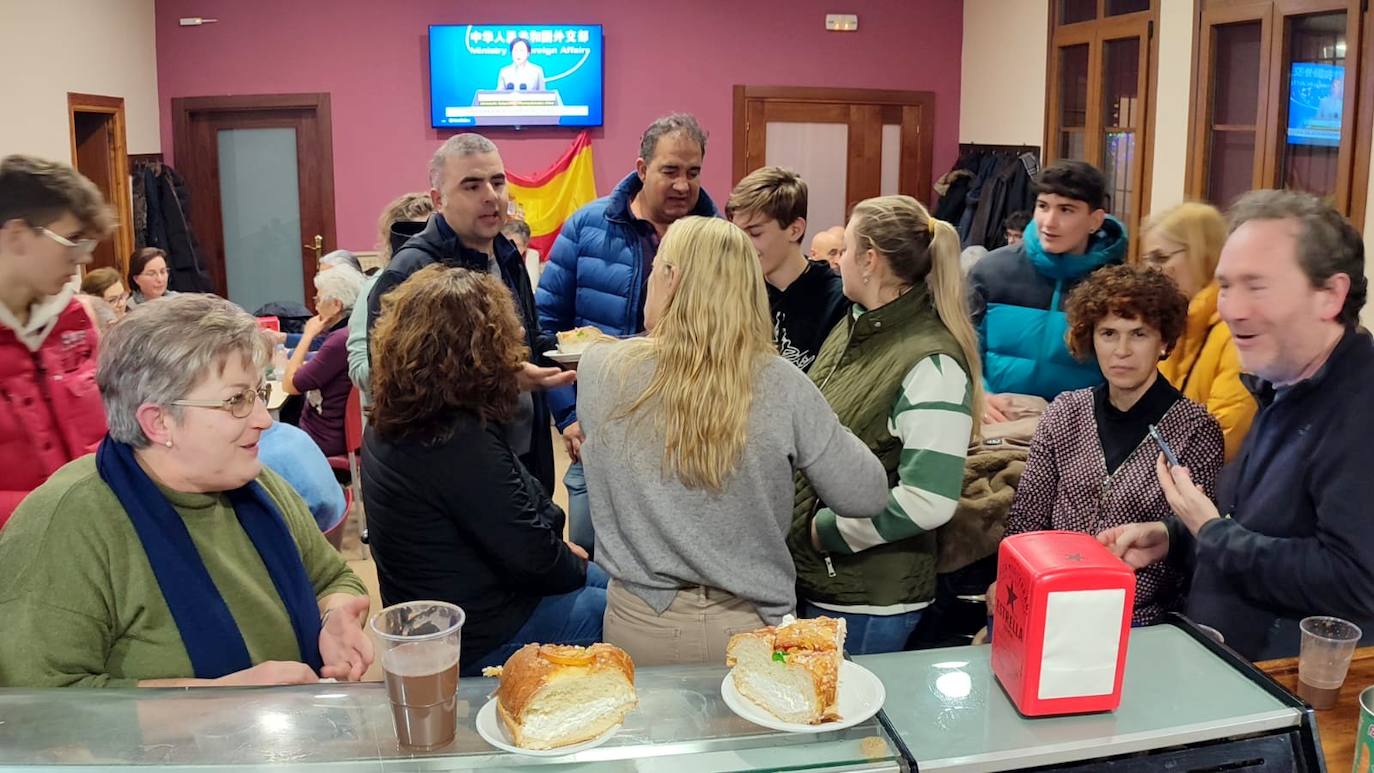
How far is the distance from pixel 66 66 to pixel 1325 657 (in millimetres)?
6876

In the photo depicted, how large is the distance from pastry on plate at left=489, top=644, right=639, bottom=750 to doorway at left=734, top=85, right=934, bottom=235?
7.08 metres

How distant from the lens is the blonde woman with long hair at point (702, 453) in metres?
1.83

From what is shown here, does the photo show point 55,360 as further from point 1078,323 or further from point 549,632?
point 1078,323

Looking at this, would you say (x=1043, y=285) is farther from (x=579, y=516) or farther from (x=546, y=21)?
(x=546, y=21)

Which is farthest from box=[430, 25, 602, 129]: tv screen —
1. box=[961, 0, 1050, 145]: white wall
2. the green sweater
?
the green sweater

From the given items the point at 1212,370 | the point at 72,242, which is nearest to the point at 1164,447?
the point at 1212,370

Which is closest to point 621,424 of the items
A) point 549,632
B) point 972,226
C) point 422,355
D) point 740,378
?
point 740,378

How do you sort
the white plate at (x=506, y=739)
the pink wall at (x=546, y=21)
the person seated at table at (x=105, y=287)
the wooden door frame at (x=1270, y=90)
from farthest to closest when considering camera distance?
the pink wall at (x=546, y=21)
the person seated at table at (x=105, y=287)
the wooden door frame at (x=1270, y=90)
the white plate at (x=506, y=739)

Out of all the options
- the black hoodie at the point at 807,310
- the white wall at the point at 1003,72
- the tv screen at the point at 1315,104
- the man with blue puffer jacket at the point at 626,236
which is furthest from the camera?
the white wall at the point at 1003,72

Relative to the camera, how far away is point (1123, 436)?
7.47 feet

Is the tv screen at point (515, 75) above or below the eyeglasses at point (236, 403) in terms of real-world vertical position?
above

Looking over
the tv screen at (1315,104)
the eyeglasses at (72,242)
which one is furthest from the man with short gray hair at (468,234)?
the tv screen at (1315,104)

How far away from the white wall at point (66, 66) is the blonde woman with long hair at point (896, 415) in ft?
15.3

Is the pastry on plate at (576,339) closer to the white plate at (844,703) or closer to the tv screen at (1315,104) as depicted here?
the white plate at (844,703)
